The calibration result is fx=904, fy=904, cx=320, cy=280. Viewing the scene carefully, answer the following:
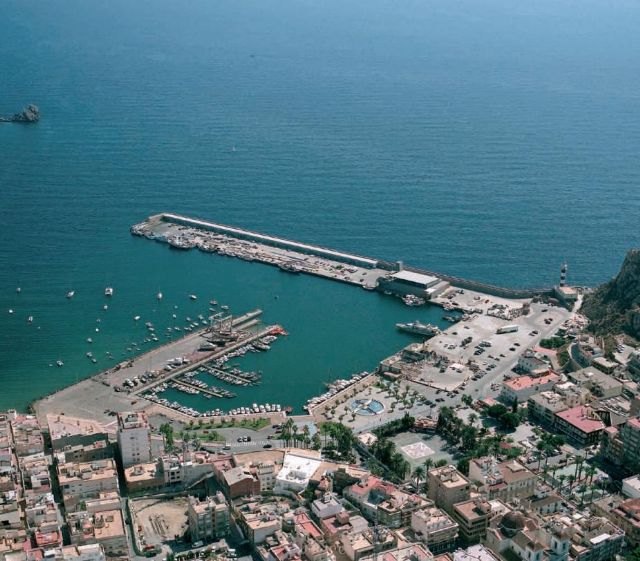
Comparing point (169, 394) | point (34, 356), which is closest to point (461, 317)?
point (169, 394)

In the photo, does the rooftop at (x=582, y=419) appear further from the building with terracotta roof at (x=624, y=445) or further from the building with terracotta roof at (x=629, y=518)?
the building with terracotta roof at (x=629, y=518)

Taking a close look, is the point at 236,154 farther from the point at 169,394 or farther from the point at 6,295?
the point at 169,394

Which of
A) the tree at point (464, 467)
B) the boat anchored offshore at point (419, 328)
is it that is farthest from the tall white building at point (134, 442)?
the boat anchored offshore at point (419, 328)

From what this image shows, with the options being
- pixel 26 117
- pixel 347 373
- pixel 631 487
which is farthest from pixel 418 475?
pixel 26 117

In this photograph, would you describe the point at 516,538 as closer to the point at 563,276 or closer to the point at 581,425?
Result: the point at 581,425

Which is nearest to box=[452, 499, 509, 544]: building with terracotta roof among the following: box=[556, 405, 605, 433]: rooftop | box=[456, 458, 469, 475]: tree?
box=[456, 458, 469, 475]: tree

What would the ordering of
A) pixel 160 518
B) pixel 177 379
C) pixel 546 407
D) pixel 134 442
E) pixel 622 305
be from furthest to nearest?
pixel 622 305 → pixel 177 379 → pixel 546 407 → pixel 134 442 → pixel 160 518

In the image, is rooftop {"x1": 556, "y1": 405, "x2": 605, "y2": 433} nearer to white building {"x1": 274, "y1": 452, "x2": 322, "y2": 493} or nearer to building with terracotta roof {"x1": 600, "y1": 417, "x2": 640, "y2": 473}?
building with terracotta roof {"x1": 600, "y1": 417, "x2": 640, "y2": 473}
